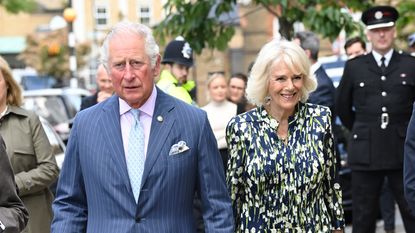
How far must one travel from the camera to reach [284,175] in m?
5.96

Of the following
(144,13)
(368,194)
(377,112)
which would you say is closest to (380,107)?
(377,112)

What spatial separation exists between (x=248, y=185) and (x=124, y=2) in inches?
2618

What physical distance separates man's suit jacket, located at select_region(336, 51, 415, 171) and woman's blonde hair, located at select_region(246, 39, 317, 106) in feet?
9.53

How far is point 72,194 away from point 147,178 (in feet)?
1.46

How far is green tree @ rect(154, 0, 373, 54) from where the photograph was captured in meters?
11.6

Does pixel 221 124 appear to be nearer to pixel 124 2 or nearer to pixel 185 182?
pixel 185 182

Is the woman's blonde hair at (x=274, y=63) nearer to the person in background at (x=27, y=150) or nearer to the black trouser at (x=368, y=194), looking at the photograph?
the person in background at (x=27, y=150)

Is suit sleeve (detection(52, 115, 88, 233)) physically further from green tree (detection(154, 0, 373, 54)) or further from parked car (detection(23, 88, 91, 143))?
parked car (detection(23, 88, 91, 143))

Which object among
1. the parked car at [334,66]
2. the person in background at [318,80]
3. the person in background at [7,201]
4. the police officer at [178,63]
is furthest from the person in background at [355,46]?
the person in background at [7,201]

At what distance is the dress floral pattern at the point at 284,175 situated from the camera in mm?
5969

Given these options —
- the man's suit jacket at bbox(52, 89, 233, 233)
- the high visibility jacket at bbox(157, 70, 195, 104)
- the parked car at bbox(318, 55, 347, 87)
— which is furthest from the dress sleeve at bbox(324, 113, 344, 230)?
the parked car at bbox(318, 55, 347, 87)

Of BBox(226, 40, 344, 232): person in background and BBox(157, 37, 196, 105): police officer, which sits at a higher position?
BBox(157, 37, 196, 105): police officer

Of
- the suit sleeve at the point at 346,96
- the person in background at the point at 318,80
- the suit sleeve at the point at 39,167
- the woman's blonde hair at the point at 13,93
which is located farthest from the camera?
the person in background at the point at 318,80

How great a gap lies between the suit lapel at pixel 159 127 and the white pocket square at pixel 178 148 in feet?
0.17
